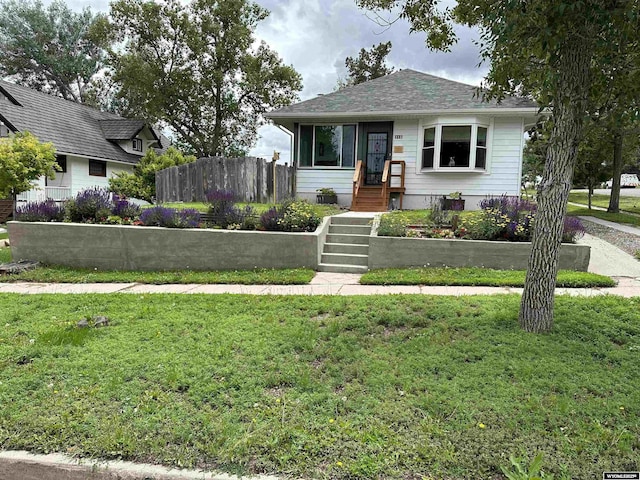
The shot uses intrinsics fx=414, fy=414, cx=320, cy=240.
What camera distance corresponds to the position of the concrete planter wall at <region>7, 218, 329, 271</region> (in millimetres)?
7457

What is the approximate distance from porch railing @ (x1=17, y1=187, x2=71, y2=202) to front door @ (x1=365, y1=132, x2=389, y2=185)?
11742 mm

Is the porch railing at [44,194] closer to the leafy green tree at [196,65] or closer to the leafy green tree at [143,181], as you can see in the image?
the leafy green tree at [143,181]

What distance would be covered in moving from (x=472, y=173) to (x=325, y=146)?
5.01 meters

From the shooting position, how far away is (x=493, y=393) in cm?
301

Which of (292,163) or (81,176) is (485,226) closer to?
(292,163)

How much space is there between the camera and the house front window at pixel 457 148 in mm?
12953

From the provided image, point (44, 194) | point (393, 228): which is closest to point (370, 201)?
point (393, 228)

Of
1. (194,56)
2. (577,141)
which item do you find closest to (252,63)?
(194,56)

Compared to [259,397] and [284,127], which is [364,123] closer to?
[284,127]

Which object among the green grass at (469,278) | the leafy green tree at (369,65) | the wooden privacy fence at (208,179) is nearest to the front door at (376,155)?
the wooden privacy fence at (208,179)

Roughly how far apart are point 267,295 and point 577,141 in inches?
153

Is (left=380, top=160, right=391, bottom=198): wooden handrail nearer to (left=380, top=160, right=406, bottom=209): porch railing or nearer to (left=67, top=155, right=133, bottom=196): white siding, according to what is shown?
(left=380, top=160, right=406, bottom=209): porch railing

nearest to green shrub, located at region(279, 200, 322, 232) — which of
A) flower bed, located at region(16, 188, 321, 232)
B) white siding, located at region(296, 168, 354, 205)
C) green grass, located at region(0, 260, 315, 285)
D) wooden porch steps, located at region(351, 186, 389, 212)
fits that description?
flower bed, located at region(16, 188, 321, 232)

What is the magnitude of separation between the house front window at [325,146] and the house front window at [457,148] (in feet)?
9.16
